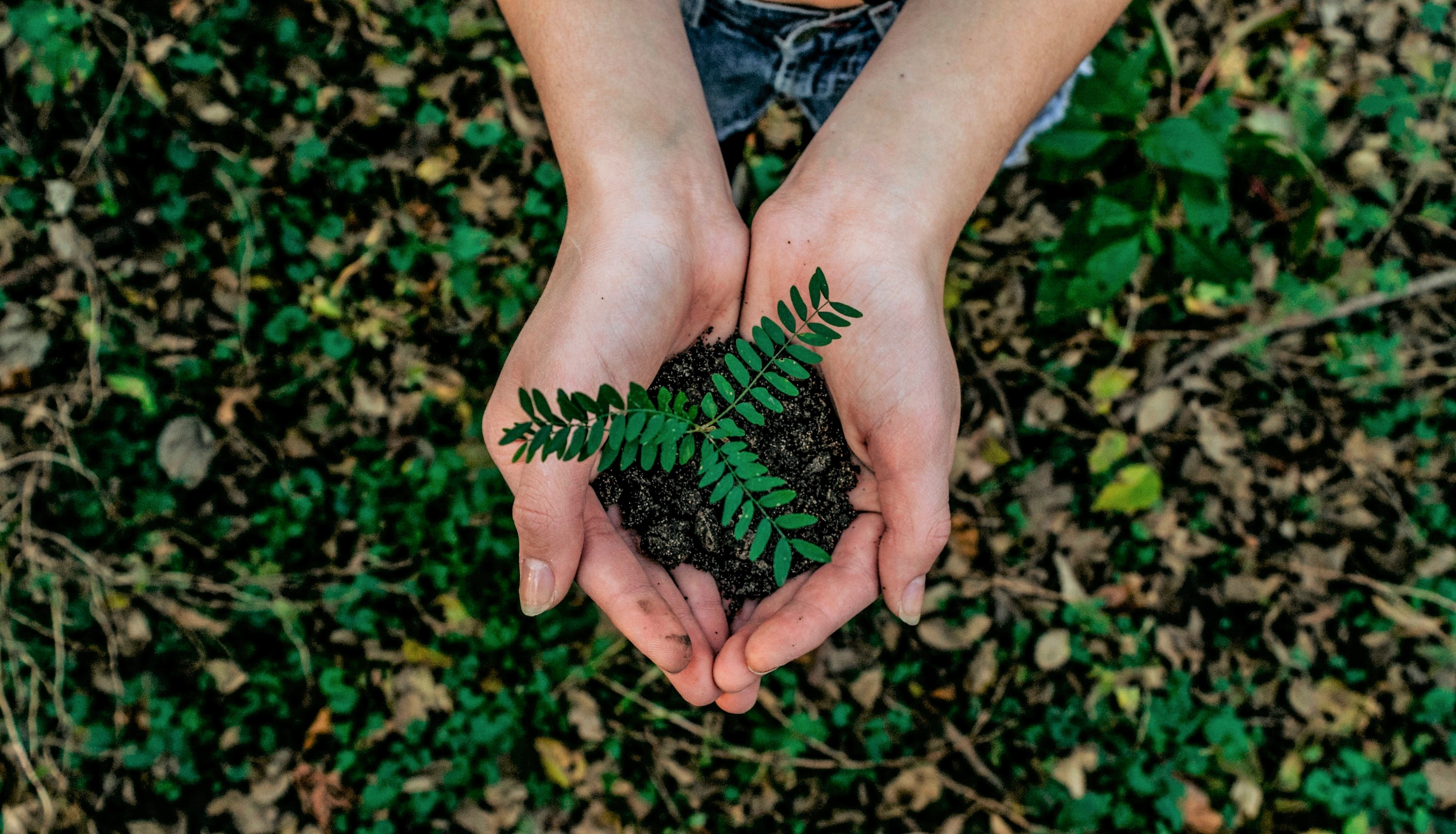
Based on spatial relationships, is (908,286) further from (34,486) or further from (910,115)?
(34,486)

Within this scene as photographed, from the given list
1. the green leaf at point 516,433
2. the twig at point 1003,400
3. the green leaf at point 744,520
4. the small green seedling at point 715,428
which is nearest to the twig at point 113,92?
the small green seedling at point 715,428

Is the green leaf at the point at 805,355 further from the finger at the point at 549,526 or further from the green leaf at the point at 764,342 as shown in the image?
the finger at the point at 549,526

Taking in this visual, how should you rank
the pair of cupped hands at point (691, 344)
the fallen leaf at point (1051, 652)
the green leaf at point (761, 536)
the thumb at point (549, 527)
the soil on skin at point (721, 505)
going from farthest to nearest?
the fallen leaf at point (1051, 652) < the soil on skin at point (721, 505) < the pair of cupped hands at point (691, 344) < the thumb at point (549, 527) < the green leaf at point (761, 536)

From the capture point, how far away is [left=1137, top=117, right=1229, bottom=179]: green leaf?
3.09 meters

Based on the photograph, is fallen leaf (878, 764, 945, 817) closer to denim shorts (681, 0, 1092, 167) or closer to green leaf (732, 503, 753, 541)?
green leaf (732, 503, 753, 541)

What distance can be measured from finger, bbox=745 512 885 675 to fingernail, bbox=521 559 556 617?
1.65 feet

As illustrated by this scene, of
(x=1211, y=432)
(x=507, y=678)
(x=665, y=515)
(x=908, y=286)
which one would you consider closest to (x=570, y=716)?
(x=507, y=678)

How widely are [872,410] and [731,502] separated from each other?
26.6 inches

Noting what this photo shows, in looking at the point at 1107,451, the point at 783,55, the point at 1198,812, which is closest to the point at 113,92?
the point at 783,55

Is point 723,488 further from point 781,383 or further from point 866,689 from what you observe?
point 866,689

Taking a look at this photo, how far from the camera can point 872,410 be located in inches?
92.8

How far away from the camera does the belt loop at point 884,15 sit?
9.06 ft

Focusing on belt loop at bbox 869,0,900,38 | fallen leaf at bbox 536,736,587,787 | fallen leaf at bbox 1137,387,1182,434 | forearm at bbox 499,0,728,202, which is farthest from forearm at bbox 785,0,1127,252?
fallen leaf at bbox 536,736,587,787

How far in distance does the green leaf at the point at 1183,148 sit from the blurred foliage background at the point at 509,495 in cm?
13
